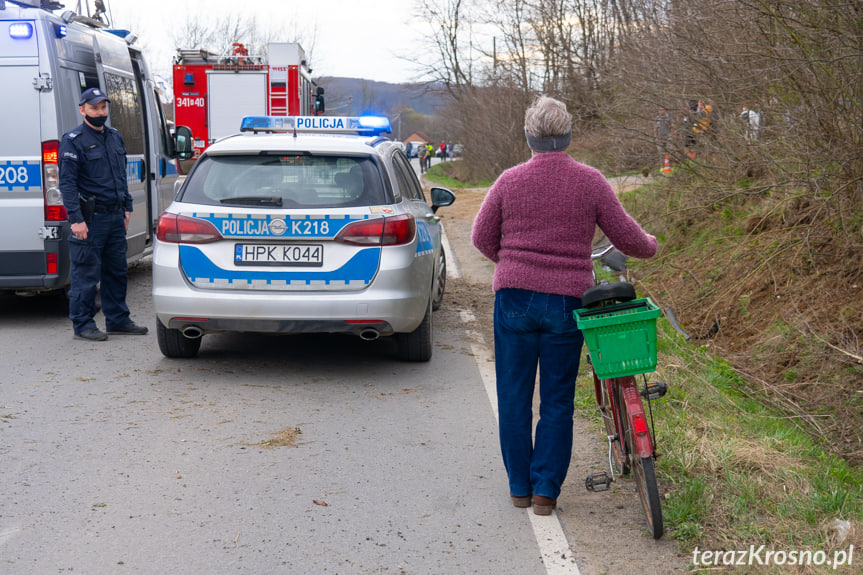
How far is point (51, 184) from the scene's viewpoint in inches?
328

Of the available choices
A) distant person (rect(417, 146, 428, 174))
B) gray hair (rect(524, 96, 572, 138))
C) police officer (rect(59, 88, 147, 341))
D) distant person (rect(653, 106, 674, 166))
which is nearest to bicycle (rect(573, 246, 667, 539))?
gray hair (rect(524, 96, 572, 138))

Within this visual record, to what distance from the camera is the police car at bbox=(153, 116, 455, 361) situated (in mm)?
6402

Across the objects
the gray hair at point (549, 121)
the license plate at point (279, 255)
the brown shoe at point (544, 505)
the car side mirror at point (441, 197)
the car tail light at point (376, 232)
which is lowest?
the brown shoe at point (544, 505)

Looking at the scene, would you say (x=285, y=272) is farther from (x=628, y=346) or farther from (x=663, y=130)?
(x=663, y=130)

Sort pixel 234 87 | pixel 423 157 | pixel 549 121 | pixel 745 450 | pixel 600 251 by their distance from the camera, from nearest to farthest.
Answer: pixel 549 121 → pixel 600 251 → pixel 745 450 → pixel 234 87 → pixel 423 157

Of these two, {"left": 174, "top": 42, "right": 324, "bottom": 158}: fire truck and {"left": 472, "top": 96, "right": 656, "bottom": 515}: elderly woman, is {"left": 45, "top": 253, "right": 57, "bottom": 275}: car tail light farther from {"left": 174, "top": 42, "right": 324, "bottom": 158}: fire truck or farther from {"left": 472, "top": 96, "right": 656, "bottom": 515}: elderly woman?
{"left": 174, "top": 42, "right": 324, "bottom": 158}: fire truck

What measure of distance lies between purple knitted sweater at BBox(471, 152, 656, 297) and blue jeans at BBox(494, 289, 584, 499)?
10cm

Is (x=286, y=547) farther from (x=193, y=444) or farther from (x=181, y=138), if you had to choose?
(x=181, y=138)

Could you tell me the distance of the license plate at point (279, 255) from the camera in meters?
6.41

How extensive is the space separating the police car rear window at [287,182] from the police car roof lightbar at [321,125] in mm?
1129

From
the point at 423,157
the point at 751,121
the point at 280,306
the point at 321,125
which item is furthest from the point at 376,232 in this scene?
the point at 423,157

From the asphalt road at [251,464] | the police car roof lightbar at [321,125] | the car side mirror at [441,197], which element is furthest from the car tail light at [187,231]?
the car side mirror at [441,197]

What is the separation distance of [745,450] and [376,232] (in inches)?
111

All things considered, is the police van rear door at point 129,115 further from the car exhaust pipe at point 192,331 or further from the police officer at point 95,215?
the car exhaust pipe at point 192,331
